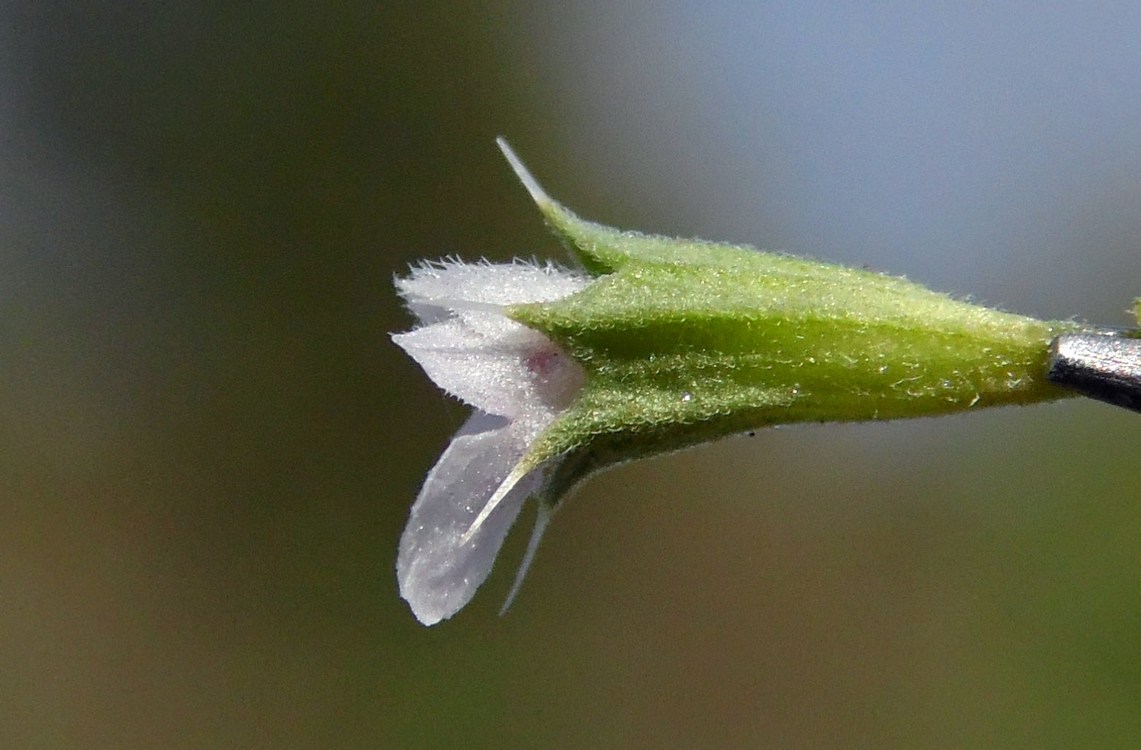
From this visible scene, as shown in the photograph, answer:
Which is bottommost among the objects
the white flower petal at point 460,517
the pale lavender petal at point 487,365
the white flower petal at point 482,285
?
the white flower petal at point 460,517

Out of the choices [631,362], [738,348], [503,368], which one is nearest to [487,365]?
[503,368]

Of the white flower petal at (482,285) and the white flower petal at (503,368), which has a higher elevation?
the white flower petal at (482,285)

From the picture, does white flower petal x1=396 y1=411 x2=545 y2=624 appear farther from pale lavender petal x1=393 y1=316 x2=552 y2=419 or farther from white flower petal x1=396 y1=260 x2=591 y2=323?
white flower petal x1=396 y1=260 x2=591 y2=323

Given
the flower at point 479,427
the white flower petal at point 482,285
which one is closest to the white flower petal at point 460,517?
the flower at point 479,427

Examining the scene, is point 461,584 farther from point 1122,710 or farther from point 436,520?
point 1122,710

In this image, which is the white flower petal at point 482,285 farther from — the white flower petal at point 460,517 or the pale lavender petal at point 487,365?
the white flower petal at point 460,517

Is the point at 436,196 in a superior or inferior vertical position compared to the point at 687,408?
superior

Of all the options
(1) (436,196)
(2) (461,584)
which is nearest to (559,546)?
(1) (436,196)
